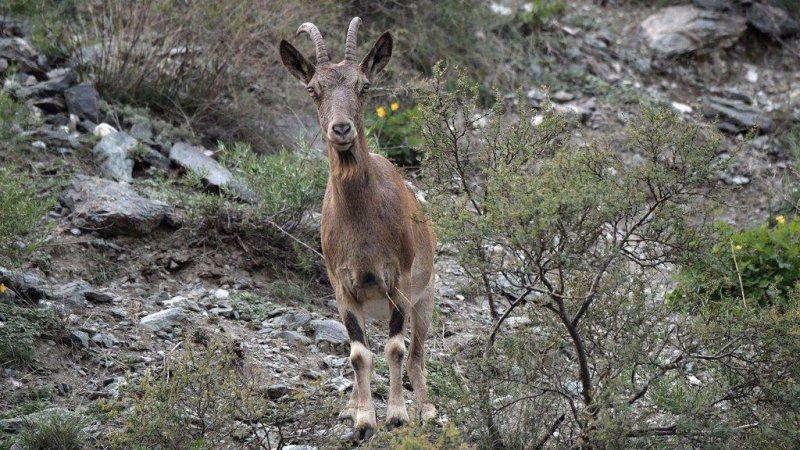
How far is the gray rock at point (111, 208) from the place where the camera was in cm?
1034

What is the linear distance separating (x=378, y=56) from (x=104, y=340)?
2964mm

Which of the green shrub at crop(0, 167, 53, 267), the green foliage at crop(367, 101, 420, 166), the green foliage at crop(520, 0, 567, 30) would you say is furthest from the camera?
the green foliage at crop(520, 0, 567, 30)

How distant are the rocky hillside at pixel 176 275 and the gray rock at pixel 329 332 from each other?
18 mm

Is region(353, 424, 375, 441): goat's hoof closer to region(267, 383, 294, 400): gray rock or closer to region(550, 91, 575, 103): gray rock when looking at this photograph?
region(267, 383, 294, 400): gray rock

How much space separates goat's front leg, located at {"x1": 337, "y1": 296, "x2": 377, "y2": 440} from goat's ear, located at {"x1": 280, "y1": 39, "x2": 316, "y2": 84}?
161 cm

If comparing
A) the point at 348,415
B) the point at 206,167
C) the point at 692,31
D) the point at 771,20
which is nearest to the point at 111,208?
the point at 206,167

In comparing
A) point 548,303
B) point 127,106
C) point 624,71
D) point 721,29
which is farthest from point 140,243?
point 721,29

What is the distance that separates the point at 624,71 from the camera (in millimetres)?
16953

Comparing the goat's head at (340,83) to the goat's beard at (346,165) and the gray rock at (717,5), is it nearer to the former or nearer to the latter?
the goat's beard at (346,165)

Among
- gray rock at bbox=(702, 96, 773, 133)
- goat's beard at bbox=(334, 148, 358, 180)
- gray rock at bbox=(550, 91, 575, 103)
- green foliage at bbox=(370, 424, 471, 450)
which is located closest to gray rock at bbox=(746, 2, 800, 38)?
gray rock at bbox=(702, 96, 773, 133)

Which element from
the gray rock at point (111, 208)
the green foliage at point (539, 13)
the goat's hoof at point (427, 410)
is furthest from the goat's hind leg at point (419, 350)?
the green foliage at point (539, 13)

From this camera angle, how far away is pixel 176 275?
403 inches

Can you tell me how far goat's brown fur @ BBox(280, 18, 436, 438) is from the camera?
25.7ft

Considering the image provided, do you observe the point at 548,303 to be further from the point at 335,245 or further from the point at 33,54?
the point at 33,54
